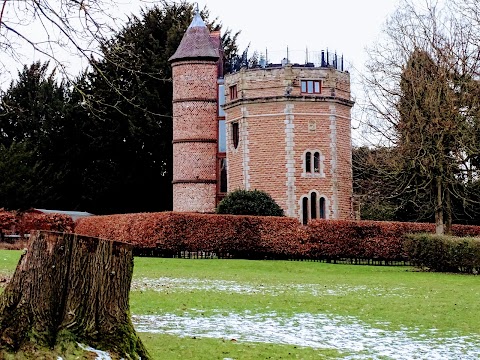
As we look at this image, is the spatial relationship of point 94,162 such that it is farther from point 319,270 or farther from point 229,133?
point 319,270

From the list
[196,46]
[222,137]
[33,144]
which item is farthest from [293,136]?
[33,144]

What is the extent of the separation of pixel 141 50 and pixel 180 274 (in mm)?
24516

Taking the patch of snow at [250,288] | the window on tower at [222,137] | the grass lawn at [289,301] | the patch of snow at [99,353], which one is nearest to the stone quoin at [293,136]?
the window on tower at [222,137]

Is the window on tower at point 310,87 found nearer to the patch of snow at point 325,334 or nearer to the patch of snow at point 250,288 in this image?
the patch of snow at point 250,288

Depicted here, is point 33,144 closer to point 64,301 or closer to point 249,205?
point 249,205

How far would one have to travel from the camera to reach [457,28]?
95.6 feet

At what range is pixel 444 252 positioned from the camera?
76.7ft

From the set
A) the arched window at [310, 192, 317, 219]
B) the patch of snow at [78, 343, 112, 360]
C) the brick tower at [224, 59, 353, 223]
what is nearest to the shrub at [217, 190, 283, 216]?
the brick tower at [224, 59, 353, 223]

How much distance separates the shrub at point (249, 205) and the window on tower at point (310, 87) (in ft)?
18.3

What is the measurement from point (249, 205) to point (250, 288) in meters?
14.0

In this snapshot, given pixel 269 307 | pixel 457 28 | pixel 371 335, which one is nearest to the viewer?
pixel 371 335

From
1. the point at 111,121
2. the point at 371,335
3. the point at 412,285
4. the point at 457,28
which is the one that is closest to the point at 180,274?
the point at 412,285

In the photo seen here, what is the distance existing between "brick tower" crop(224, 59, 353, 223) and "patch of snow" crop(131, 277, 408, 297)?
1567cm

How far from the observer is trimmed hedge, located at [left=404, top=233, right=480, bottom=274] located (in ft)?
75.3
